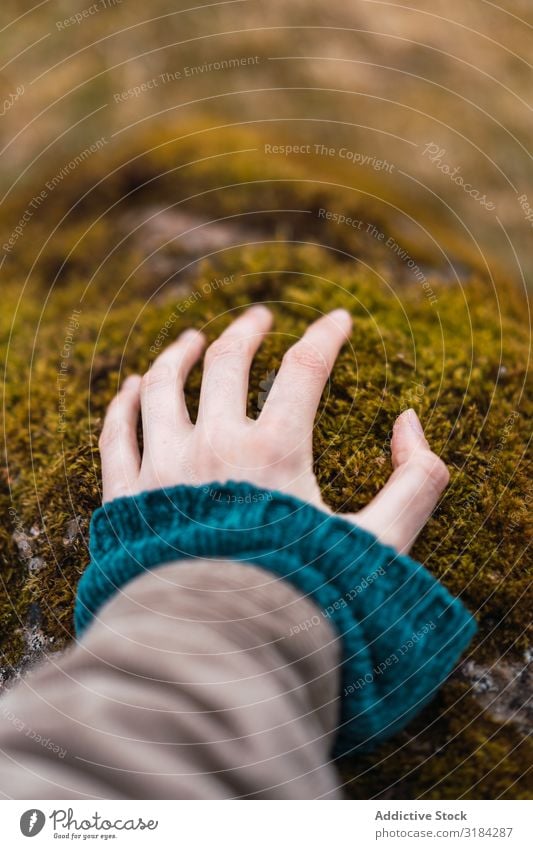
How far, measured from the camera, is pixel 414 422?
1570 millimetres

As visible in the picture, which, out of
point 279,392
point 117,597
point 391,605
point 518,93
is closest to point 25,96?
point 518,93

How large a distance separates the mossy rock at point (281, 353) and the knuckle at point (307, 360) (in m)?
0.06

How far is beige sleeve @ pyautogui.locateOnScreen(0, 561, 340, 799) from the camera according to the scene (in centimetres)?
101

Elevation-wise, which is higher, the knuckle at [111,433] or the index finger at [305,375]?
the index finger at [305,375]

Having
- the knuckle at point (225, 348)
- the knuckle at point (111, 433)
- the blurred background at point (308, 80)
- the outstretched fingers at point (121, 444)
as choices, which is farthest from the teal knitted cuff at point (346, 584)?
the blurred background at point (308, 80)

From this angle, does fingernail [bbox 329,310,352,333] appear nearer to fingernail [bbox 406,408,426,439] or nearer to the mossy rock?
the mossy rock

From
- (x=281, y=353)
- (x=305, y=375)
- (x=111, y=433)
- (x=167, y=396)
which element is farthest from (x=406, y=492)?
(x=111, y=433)

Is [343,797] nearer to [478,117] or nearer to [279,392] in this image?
[279,392]

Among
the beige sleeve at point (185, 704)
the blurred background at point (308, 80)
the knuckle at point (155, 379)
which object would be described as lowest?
the beige sleeve at point (185, 704)

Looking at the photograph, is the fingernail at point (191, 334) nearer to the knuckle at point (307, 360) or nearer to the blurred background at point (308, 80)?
the knuckle at point (307, 360)

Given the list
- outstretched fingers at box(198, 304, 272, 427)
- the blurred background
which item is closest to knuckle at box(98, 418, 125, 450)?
outstretched fingers at box(198, 304, 272, 427)

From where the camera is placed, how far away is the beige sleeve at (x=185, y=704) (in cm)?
101

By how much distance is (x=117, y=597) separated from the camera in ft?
4.28

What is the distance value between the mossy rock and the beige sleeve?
322 millimetres
